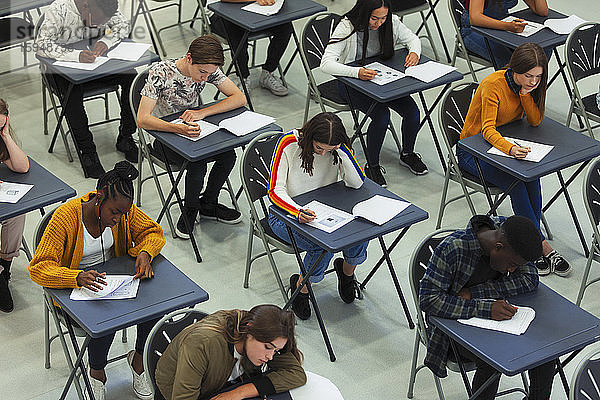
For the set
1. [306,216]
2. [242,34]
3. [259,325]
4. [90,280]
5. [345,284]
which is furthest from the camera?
[242,34]

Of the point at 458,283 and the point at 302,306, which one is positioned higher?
the point at 458,283

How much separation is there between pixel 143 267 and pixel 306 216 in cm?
80

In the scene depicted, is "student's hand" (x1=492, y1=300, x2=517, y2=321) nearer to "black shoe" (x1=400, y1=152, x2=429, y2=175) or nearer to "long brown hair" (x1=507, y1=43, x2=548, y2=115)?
"long brown hair" (x1=507, y1=43, x2=548, y2=115)

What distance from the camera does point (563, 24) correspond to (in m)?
6.45

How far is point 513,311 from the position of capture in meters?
3.78

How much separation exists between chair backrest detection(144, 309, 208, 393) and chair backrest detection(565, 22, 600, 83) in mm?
3287

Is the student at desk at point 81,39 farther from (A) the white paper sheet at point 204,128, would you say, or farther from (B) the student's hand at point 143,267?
(B) the student's hand at point 143,267

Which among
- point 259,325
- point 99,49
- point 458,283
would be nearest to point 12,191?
point 99,49

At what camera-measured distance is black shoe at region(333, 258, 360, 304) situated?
16.2 ft

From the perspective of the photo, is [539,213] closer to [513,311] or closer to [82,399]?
[513,311]

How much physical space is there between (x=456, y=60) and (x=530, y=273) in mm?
3861

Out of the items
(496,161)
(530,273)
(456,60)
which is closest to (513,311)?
(530,273)

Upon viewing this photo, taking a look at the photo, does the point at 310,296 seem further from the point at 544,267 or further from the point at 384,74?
the point at 384,74

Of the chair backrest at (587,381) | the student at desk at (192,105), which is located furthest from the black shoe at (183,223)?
the chair backrest at (587,381)
